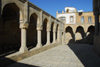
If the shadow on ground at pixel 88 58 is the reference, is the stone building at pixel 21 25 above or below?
above

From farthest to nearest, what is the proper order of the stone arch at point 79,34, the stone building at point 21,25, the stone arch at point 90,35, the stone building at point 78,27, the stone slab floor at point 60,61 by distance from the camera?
1. the stone arch at point 79,34
2. the stone arch at point 90,35
3. the stone building at point 78,27
4. the stone building at point 21,25
5. the stone slab floor at point 60,61

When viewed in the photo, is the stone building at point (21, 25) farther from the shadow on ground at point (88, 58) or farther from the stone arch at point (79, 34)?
the stone arch at point (79, 34)

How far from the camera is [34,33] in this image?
1742cm

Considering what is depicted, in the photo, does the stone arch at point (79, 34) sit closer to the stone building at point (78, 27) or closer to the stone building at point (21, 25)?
the stone building at point (78, 27)

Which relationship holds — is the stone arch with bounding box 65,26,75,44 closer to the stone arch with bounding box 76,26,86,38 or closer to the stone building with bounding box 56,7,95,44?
the stone building with bounding box 56,7,95,44

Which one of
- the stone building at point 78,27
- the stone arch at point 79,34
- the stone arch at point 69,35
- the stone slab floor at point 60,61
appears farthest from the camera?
the stone arch at point 69,35

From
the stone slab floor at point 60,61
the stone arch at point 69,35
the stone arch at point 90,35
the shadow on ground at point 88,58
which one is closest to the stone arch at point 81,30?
the stone arch at point 90,35

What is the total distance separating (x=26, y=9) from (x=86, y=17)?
22693 millimetres

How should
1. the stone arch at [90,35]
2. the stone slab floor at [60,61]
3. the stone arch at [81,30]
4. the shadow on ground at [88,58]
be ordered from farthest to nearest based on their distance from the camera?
1. the stone arch at [81,30]
2. the stone arch at [90,35]
3. the shadow on ground at [88,58]
4. the stone slab floor at [60,61]

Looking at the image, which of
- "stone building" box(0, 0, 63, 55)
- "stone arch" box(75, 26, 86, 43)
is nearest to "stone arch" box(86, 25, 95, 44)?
"stone arch" box(75, 26, 86, 43)

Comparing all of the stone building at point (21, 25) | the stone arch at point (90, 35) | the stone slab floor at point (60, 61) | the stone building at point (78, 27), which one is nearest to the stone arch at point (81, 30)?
the stone building at point (78, 27)

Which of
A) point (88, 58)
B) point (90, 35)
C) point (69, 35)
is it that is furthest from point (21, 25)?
point (90, 35)

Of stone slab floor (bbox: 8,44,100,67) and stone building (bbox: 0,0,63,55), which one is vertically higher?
stone building (bbox: 0,0,63,55)

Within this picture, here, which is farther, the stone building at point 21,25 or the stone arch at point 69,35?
the stone arch at point 69,35
